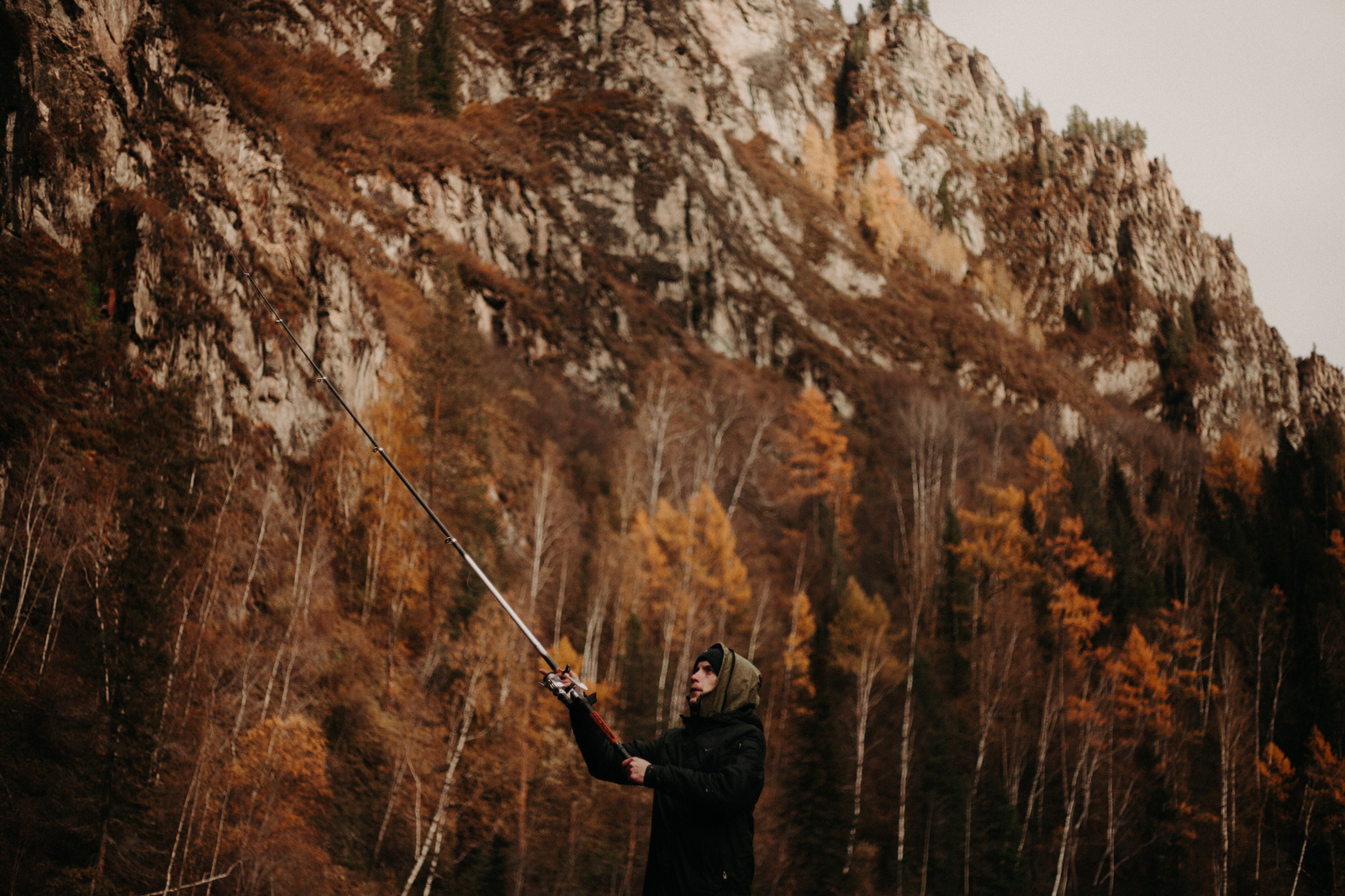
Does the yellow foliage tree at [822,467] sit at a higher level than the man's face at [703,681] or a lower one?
higher

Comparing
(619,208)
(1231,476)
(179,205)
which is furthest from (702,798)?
(1231,476)

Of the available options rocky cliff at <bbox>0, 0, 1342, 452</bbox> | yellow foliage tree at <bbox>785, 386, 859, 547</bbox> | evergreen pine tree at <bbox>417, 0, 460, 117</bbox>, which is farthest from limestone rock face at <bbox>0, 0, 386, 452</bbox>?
evergreen pine tree at <bbox>417, 0, 460, 117</bbox>

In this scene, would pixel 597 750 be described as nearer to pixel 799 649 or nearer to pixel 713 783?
pixel 713 783

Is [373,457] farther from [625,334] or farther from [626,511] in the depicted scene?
[625,334]

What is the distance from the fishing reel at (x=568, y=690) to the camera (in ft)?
14.3

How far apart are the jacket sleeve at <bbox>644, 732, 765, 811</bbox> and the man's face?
35 centimetres

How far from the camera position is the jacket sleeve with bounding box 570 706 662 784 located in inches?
161

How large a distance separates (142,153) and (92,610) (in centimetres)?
1609

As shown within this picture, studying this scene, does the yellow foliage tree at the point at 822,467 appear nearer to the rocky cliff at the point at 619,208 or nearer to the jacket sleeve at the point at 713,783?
the rocky cliff at the point at 619,208

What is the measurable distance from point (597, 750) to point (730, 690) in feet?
2.40

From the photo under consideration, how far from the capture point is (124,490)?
2100cm

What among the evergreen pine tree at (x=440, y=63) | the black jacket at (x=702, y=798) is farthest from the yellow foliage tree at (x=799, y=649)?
the evergreen pine tree at (x=440, y=63)

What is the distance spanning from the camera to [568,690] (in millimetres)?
4410

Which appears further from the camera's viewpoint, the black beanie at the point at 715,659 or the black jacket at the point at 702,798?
the black beanie at the point at 715,659
